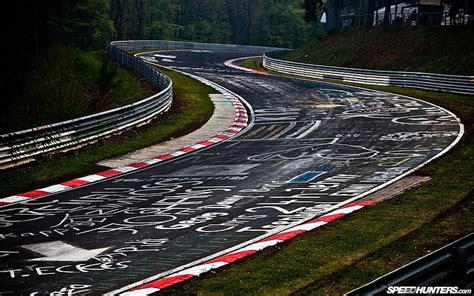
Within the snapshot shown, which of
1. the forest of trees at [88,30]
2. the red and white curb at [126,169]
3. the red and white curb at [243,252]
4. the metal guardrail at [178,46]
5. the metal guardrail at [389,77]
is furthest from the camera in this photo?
the metal guardrail at [178,46]

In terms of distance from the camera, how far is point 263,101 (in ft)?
120

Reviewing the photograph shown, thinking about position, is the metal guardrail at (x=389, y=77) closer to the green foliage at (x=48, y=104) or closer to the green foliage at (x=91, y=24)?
the green foliage at (x=48, y=104)

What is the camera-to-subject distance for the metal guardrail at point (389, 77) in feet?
127

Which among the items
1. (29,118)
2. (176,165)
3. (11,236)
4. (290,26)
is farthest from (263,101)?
(290,26)

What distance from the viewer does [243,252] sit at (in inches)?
461

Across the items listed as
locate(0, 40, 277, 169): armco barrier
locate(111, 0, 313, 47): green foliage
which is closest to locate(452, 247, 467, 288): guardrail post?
locate(0, 40, 277, 169): armco barrier

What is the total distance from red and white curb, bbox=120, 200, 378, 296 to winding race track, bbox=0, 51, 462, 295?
263 mm

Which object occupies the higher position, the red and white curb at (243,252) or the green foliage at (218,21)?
the green foliage at (218,21)

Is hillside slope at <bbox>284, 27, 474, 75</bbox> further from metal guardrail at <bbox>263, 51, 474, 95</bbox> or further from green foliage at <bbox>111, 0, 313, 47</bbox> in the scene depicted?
green foliage at <bbox>111, 0, 313, 47</bbox>

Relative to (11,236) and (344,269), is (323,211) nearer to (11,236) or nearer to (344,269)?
(344,269)

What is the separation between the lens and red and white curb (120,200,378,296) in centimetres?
1014

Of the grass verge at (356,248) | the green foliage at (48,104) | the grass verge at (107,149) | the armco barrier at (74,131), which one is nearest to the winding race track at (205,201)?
the grass verge at (356,248)

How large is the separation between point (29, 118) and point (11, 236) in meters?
13.7

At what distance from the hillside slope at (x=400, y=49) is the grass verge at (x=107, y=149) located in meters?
19.9
